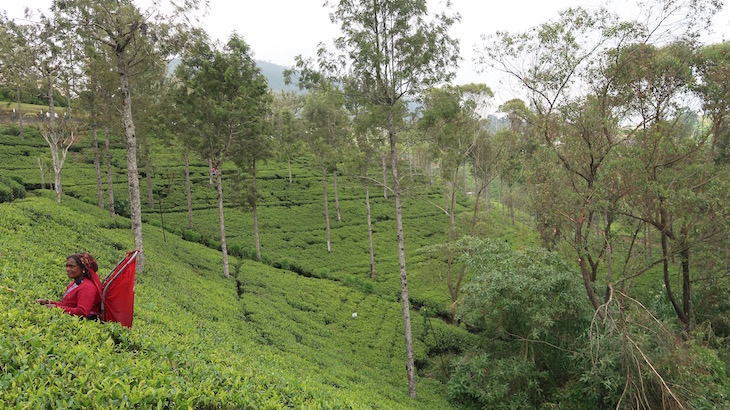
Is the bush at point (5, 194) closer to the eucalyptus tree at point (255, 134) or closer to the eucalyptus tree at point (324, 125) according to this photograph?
the eucalyptus tree at point (255, 134)

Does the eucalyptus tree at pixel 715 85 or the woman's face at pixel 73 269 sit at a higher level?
the eucalyptus tree at pixel 715 85

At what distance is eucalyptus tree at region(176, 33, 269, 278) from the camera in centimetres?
1962

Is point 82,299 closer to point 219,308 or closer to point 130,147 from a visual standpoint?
point 219,308

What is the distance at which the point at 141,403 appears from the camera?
161 inches

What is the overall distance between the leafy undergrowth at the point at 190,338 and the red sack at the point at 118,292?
0.37 metres

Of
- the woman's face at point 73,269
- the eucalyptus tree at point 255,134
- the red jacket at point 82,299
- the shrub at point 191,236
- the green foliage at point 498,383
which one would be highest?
the eucalyptus tree at point 255,134

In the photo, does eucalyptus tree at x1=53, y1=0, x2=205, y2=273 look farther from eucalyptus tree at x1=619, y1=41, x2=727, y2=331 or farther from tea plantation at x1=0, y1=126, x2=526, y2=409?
eucalyptus tree at x1=619, y1=41, x2=727, y2=331

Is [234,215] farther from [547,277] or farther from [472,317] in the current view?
[547,277]

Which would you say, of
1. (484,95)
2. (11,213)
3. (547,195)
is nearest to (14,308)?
(11,213)

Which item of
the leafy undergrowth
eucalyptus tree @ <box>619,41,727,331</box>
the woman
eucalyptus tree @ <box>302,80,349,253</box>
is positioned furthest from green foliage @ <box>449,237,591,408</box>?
eucalyptus tree @ <box>302,80,349,253</box>

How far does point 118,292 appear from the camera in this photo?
619 centimetres

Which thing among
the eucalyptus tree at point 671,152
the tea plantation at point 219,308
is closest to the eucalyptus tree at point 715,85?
the eucalyptus tree at point 671,152

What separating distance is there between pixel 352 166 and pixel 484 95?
3400 cm

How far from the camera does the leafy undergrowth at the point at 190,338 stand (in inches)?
171
